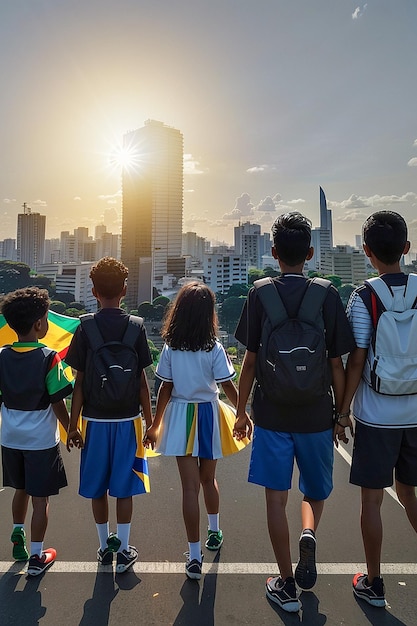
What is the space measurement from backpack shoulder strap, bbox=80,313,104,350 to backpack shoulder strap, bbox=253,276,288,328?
86 cm

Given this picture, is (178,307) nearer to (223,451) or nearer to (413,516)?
(223,451)

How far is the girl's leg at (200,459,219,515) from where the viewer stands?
231 cm

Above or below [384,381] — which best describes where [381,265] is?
above

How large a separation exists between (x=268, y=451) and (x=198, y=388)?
501mm

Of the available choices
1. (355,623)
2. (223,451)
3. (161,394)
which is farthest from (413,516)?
(161,394)

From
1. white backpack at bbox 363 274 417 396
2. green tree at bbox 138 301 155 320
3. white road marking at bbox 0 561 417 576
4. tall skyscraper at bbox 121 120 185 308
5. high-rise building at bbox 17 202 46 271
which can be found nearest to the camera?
white backpack at bbox 363 274 417 396

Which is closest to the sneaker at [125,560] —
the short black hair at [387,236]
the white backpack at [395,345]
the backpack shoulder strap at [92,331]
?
the backpack shoulder strap at [92,331]

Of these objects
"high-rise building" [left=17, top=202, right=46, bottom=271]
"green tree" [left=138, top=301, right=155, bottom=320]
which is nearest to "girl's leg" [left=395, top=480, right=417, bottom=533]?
"green tree" [left=138, top=301, right=155, bottom=320]

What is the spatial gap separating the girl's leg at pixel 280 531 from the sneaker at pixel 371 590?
328 millimetres

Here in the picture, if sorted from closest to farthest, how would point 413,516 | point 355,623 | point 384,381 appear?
1. point 355,623
2. point 384,381
3. point 413,516

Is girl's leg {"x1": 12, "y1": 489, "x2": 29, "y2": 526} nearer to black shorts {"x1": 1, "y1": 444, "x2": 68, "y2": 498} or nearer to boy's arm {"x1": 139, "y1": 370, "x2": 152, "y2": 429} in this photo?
black shorts {"x1": 1, "y1": 444, "x2": 68, "y2": 498}

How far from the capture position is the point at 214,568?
7.08ft

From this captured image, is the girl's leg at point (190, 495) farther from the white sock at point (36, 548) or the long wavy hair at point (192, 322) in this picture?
the white sock at point (36, 548)

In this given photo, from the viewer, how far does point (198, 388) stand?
2270 mm
